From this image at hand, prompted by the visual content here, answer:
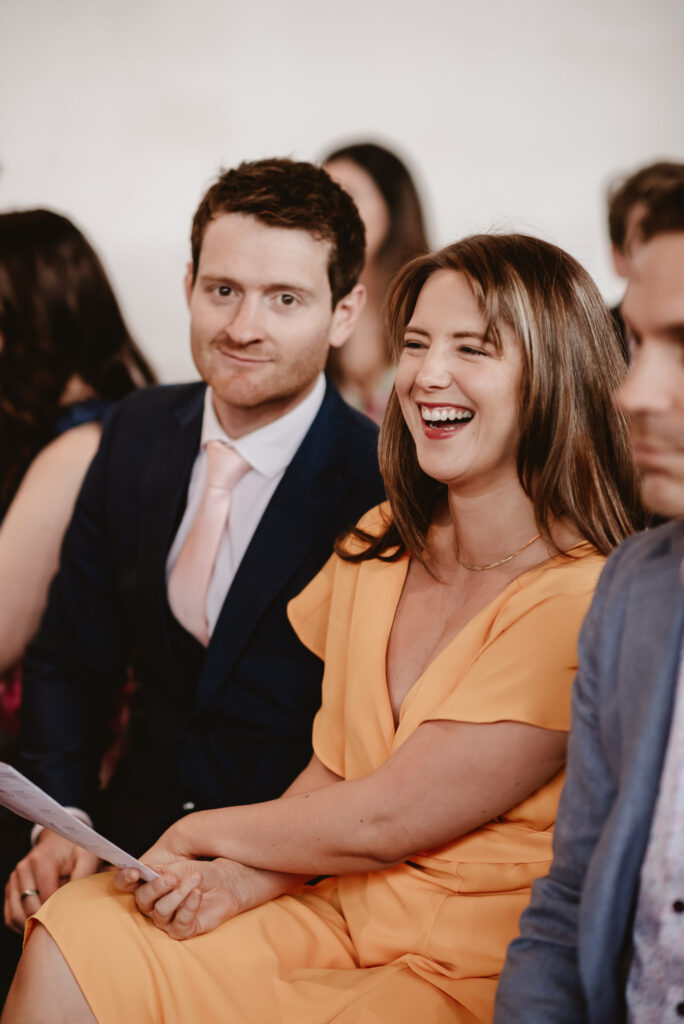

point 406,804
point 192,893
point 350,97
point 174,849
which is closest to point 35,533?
point 174,849

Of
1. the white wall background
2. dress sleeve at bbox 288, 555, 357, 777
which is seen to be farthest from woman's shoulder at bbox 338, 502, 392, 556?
the white wall background

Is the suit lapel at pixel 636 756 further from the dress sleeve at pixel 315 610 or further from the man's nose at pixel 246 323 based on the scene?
the man's nose at pixel 246 323

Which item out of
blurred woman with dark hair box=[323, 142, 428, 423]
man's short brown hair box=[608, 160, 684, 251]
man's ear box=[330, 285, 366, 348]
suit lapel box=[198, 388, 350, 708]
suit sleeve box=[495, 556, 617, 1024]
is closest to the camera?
suit sleeve box=[495, 556, 617, 1024]

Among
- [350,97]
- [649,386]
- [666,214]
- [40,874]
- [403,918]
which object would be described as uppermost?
[350,97]

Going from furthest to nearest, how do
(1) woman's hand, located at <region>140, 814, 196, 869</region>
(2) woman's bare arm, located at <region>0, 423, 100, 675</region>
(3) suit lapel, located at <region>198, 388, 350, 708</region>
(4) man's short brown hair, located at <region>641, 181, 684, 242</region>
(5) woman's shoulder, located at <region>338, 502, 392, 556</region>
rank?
(2) woman's bare arm, located at <region>0, 423, 100, 675</region>
(3) suit lapel, located at <region>198, 388, 350, 708</region>
(5) woman's shoulder, located at <region>338, 502, 392, 556</region>
(1) woman's hand, located at <region>140, 814, 196, 869</region>
(4) man's short brown hair, located at <region>641, 181, 684, 242</region>

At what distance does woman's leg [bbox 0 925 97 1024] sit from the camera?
121cm

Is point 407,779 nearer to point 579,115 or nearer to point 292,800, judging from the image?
point 292,800

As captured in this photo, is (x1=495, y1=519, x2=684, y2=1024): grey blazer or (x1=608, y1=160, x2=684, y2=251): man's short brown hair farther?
(x1=608, y1=160, x2=684, y2=251): man's short brown hair

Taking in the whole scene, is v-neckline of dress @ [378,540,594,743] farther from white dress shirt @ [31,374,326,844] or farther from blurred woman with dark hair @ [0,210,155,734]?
blurred woman with dark hair @ [0,210,155,734]

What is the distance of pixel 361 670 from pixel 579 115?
2.32 meters

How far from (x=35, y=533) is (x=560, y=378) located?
1217 millimetres

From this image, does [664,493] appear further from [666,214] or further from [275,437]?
[275,437]

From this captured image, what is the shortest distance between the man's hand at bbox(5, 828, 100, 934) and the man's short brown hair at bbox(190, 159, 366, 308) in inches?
40.3

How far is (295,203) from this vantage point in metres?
1.74
